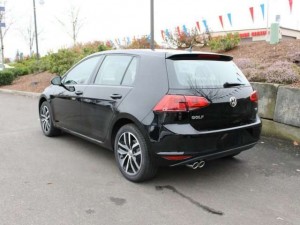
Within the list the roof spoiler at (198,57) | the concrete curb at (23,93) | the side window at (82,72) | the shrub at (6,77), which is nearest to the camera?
the roof spoiler at (198,57)

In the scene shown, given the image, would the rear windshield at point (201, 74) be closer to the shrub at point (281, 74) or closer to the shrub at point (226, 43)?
the shrub at point (281, 74)

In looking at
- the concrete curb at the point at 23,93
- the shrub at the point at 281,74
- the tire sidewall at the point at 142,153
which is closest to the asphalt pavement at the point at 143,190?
the tire sidewall at the point at 142,153

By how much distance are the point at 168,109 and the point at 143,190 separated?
995 mm

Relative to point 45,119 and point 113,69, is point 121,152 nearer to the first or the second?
point 113,69

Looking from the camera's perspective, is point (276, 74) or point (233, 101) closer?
point (233, 101)

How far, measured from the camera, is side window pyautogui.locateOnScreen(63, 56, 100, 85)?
515 cm

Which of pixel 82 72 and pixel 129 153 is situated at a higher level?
pixel 82 72

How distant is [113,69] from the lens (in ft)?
15.4

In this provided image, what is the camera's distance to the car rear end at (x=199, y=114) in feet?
12.1

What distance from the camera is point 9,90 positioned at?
1498 centimetres

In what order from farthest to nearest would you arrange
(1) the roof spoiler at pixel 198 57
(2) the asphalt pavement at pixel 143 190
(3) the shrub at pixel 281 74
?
1. (3) the shrub at pixel 281 74
2. (1) the roof spoiler at pixel 198 57
3. (2) the asphalt pavement at pixel 143 190

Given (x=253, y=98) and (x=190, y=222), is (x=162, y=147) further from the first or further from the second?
(x=253, y=98)

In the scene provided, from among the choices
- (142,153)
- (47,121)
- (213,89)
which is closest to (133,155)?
(142,153)

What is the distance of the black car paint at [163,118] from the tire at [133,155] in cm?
12
